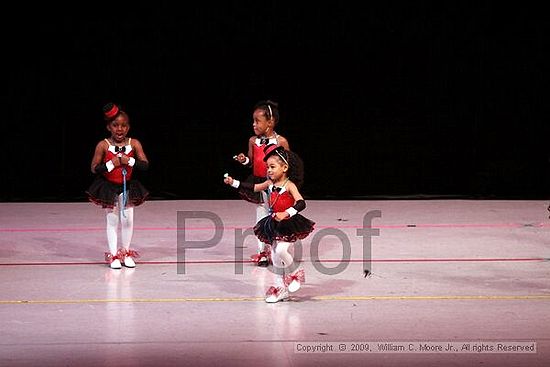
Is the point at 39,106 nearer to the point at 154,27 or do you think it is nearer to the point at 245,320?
the point at 154,27

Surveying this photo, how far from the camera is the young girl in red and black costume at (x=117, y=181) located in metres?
5.93

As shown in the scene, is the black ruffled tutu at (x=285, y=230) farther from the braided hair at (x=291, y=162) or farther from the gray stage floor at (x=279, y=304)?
the gray stage floor at (x=279, y=304)

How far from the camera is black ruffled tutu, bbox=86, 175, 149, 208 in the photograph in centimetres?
595

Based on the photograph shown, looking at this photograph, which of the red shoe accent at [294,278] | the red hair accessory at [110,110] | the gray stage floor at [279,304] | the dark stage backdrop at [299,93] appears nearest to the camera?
the gray stage floor at [279,304]

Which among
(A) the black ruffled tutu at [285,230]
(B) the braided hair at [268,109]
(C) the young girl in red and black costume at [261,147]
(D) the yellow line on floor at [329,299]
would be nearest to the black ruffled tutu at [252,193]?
(C) the young girl in red and black costume at [261,147]

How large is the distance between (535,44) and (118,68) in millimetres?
4039

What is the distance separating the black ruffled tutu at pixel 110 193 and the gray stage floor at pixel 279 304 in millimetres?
418

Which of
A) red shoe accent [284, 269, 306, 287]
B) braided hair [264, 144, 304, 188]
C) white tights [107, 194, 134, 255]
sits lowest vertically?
red shoe accent [284, 269, 306, 287]

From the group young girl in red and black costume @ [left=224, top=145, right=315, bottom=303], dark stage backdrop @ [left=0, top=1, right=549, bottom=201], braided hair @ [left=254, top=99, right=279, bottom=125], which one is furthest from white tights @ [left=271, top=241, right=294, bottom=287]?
dark stage backdrop @ [left=0, top=1, right=549, bottom=201]

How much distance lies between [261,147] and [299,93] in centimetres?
329

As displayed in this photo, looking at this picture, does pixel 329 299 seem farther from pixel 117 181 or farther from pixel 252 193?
pixel 117 181

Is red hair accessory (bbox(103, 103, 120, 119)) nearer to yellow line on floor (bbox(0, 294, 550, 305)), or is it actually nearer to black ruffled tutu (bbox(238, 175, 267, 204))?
black ruffled tutu (bbox(238, 175, 267, 204))

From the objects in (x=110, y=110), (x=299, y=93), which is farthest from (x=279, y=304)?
(x=299, y=93)

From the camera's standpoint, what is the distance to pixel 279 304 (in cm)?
497
